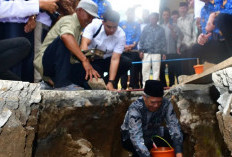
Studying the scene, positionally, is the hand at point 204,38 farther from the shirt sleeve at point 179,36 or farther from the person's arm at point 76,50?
the person's arm at point 76,50

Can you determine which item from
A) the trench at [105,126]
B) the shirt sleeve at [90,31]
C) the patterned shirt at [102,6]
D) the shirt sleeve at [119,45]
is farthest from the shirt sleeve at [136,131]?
the patterned shirt at [102,6]

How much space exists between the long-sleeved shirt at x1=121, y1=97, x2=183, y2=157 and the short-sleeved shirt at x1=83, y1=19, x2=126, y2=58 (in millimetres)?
884

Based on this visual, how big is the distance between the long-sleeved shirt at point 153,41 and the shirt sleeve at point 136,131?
2.23 m

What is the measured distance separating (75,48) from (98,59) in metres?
0.74

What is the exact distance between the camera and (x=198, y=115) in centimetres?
373

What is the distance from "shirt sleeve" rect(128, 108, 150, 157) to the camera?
10.2ft

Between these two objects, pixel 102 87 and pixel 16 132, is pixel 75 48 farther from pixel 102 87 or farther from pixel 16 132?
pixel 16 132

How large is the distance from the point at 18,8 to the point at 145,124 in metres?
2.10

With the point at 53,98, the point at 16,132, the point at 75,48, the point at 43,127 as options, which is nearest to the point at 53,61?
the point at 75,48

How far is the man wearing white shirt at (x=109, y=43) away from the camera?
3.72 meters

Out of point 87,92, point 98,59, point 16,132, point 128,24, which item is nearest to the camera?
point 16,132

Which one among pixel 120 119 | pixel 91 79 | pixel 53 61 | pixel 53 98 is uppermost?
pixel 53 61

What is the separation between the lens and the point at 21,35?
3037mm

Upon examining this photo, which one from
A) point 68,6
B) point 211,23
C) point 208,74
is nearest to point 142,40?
point 211,23
